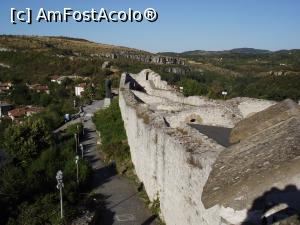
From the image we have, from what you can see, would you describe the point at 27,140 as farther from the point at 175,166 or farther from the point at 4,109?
the point at 4,109

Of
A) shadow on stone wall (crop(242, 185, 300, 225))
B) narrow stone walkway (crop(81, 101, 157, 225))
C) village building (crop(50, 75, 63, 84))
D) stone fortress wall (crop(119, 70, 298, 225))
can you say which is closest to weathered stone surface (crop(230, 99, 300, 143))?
stone fortress wall (crop(119, 70, 298, 225))

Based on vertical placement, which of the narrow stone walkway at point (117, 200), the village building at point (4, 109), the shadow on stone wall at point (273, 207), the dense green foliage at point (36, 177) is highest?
the shadow on stone wall at point (273, 207)

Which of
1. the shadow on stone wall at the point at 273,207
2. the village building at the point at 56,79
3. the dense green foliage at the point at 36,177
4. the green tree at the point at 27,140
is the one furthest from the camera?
the village building at the point at 56,79

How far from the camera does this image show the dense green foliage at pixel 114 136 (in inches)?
628

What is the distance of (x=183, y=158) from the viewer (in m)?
7.14

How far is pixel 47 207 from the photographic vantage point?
10773mm

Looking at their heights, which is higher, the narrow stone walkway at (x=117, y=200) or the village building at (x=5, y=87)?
the narrow stone walkway at (x=117, y=200)

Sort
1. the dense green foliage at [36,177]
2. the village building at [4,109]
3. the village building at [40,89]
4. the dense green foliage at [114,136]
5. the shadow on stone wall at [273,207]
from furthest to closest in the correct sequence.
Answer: the village building at [40,89], the village building at [4,109], the dense green foliage at [114,136], the dense green foliage at [36,177], the shadow on stone wall at [273,207]

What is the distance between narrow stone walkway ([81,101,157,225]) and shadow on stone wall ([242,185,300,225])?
6.88 metres

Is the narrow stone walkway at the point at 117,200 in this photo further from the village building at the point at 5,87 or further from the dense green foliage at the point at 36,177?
the village building at the point at 5,87

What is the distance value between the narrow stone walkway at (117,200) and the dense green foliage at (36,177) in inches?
26.3

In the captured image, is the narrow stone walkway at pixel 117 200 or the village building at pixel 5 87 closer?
the narrow stone walkway at pixel 117 200

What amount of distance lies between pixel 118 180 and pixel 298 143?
37.7 feet

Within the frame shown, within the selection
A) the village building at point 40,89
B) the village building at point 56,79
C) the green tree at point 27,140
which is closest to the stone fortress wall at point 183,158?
the green tree at point 27,140
